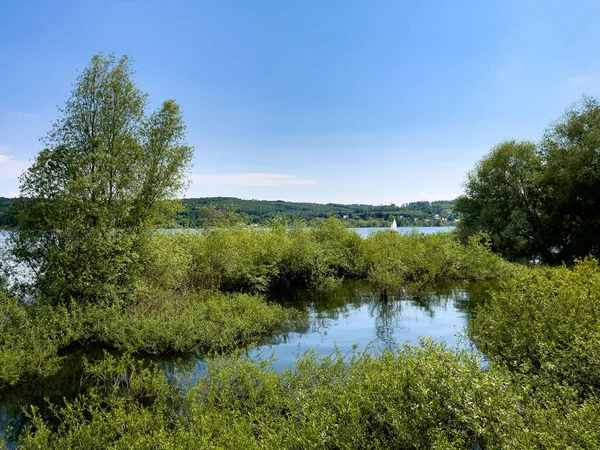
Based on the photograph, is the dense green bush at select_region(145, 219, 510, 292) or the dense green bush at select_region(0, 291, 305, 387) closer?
the dense green bush at select_region(0, 291, 305, 387)

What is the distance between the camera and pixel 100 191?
47.9 feet

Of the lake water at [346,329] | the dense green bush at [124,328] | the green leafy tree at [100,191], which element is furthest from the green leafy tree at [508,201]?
the green leafy tree at [100,191]

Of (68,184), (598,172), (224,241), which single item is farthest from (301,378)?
(598,172)

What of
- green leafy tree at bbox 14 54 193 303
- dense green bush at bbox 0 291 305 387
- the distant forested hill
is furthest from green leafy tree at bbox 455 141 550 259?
green leafy tree at bbox 14 54 193 303

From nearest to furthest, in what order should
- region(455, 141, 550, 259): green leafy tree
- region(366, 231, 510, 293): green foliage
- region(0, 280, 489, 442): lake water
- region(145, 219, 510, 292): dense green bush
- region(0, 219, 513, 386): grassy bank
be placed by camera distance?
1. region(0, 280, 489, 442): lake water
2. region(0, 219, 513, 386): grassy bank
3. region(145, 219, 510, 292): dense green bush
4. region(366, 231, 510, 293): green foliage
5. region(455, 141, 550, 259): green leafy tree

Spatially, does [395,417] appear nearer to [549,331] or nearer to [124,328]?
[549,331]

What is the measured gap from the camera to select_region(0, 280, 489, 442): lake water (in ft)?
31.6

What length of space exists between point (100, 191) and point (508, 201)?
3103 centimetres

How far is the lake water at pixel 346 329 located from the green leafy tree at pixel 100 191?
3363 mm

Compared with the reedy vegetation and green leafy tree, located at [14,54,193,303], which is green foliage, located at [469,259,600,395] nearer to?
the reedy vegetation

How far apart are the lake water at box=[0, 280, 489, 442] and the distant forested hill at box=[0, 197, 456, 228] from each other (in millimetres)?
7652

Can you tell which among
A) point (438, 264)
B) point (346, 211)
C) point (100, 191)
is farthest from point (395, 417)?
point (346, 211)

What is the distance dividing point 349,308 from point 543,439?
48.3 ft

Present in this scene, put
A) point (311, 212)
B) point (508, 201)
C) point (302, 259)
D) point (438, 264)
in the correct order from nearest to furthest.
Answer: point (302, 259)
point (438, 264)
point (508, 201)
point (311, 212)
